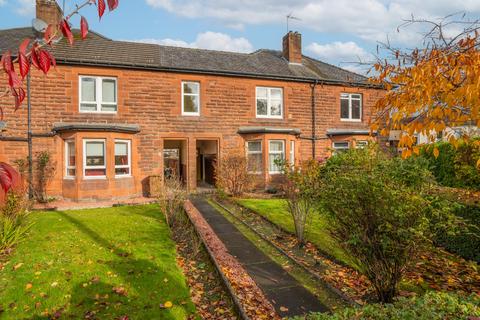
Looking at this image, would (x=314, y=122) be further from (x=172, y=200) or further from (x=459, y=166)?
(x=172, y=200)

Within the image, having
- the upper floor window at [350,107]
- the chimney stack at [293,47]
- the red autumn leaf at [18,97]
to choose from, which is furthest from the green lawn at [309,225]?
the chimney stack at [293,47]

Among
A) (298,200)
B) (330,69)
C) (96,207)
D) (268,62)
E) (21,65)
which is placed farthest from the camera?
(330,69)

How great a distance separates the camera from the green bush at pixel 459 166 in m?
9.55

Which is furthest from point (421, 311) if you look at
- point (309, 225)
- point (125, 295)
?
point (309, 225)

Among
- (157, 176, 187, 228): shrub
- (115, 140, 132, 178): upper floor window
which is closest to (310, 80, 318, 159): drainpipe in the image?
(115, 140, 132, 178): upper floor window

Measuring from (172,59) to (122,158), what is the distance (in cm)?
580

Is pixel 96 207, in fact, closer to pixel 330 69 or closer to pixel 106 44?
pixel 106 44

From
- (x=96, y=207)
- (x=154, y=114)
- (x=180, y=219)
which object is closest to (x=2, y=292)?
(x=180, y=219)

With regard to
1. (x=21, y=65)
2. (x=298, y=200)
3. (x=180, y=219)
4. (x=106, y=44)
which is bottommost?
(x=180, y=219)

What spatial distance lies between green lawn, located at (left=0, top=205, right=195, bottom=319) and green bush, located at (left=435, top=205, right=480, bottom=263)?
5850 mm

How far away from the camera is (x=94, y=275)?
549cm

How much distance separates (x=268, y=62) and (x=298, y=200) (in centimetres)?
1304

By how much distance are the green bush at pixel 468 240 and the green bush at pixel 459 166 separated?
2.03m

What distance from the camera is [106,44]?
52.6 feet
